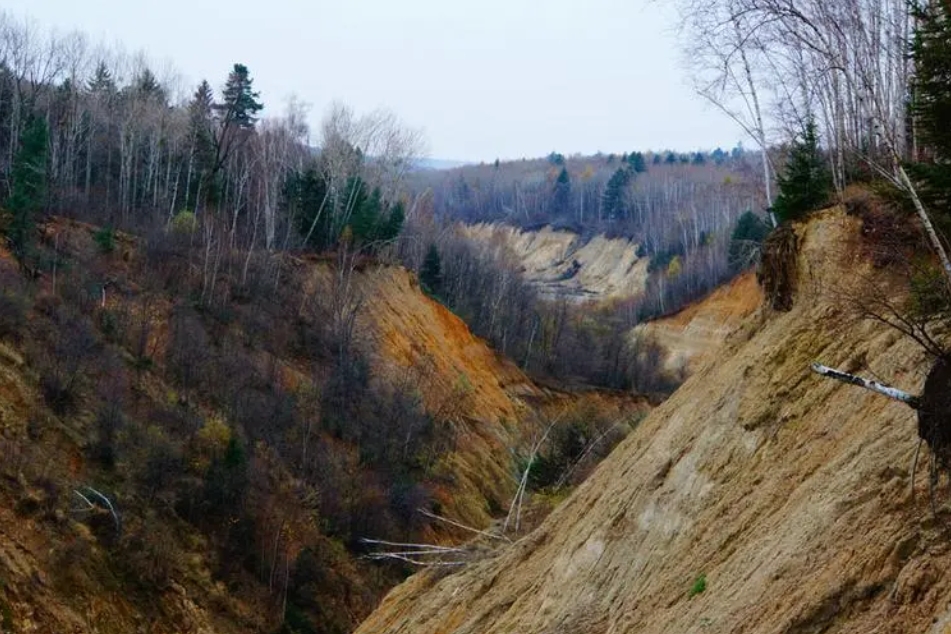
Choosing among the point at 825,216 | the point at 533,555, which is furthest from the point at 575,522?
the point at 825,216

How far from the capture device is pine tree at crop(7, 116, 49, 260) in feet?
103

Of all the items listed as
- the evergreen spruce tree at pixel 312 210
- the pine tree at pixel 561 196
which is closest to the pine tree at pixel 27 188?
the evergreen spruce tree at pixel 312 210

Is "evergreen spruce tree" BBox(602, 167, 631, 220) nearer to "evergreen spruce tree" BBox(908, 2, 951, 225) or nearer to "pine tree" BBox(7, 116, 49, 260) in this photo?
"pine tree" BBox(7, 116, 49, 260)

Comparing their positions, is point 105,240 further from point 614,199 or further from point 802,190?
point 614,199

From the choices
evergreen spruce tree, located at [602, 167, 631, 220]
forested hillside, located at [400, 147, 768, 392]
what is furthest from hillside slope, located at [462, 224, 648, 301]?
evergreen spruce tree, located at [602, 167, 631, 220]

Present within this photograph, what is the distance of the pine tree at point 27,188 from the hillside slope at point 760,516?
81.5 ft

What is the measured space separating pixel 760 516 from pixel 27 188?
34.1 metres

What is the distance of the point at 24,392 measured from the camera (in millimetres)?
23031

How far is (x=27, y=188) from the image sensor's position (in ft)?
111

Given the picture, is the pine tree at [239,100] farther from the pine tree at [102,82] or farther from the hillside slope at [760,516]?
the hillside slope at [760,516]

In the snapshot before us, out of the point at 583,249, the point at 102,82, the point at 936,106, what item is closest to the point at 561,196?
Answer: the point at 583,249

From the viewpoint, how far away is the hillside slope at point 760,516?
564 cm

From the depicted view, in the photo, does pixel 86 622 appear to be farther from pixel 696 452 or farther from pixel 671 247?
pixel 671 247

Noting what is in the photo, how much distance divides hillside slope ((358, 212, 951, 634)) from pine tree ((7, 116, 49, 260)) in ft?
81.5
